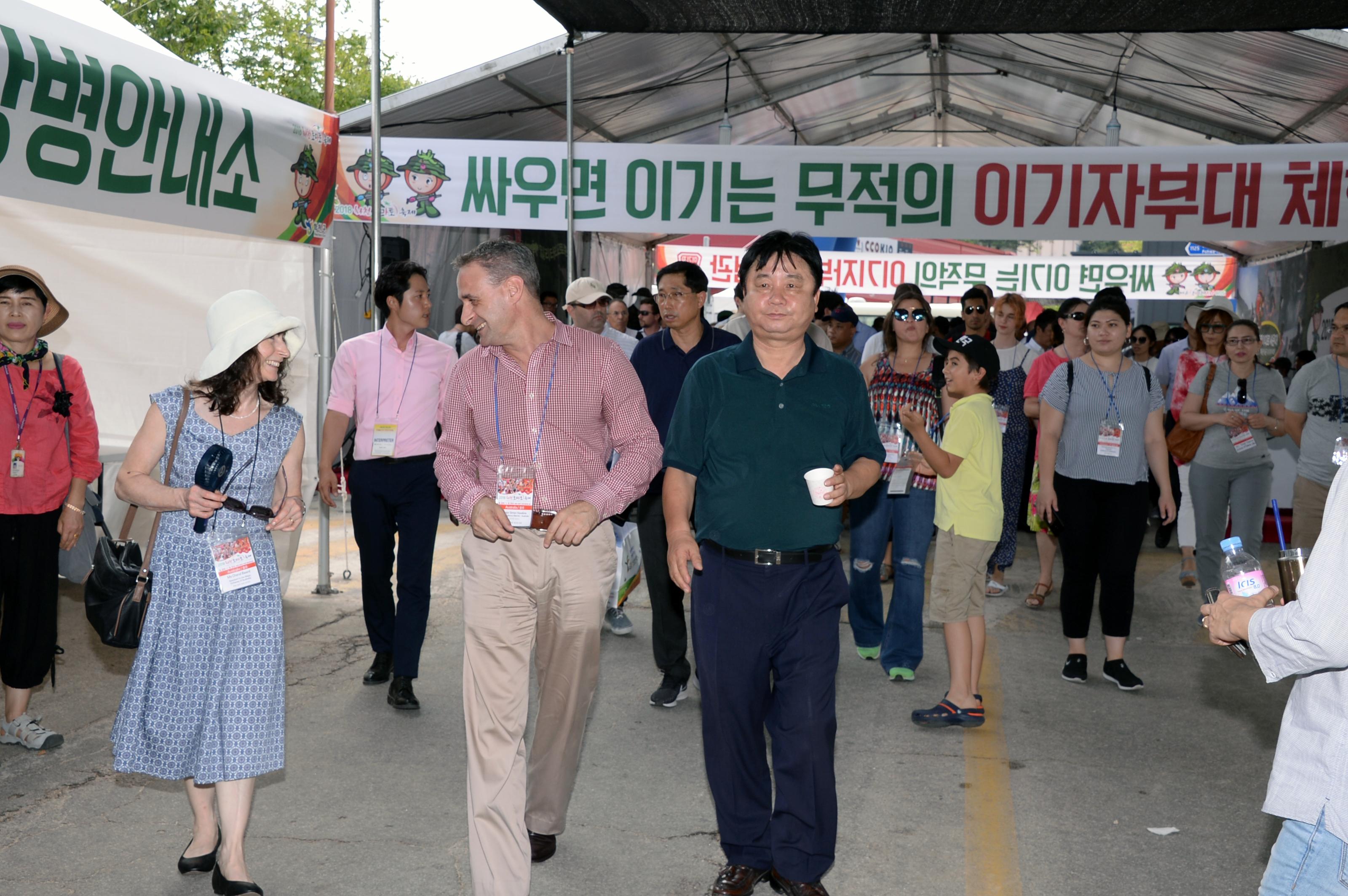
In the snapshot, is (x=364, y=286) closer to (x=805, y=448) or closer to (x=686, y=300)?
(x=686, y=300)

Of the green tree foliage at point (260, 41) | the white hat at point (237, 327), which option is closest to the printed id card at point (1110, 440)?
the white hat at point (237, 327)

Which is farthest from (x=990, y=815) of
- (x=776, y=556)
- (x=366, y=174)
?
(x=366, y=174)

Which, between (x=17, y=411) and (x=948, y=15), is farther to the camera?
(x=948, y=15)

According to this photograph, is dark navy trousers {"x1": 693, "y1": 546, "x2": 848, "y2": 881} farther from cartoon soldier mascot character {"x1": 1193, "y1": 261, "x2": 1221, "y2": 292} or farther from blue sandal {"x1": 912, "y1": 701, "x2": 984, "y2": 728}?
cartoon soldier mascot character {"x1": 1193, "y1": 261, "x2": 1221, "y2": 292}

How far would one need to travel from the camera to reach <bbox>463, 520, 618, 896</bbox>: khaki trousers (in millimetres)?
3518

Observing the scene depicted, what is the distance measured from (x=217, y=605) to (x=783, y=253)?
2.02 m

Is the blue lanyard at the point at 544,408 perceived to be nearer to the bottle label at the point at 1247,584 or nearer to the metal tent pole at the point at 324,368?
the bottle label at the point at 1247,584

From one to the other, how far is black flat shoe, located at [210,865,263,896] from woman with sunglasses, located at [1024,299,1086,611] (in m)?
5.73

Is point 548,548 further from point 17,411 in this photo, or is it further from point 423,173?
point 423,173

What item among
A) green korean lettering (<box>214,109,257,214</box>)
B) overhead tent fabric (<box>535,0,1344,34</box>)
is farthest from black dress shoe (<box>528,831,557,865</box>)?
overhead tent fabric (<box>535,0,1344,34</box>)

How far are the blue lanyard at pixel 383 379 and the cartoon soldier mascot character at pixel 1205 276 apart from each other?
18.5 meters

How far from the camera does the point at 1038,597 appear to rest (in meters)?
8.51

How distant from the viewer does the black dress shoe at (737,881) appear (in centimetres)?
377

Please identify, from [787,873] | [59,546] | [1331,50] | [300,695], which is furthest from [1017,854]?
[1331,50]
